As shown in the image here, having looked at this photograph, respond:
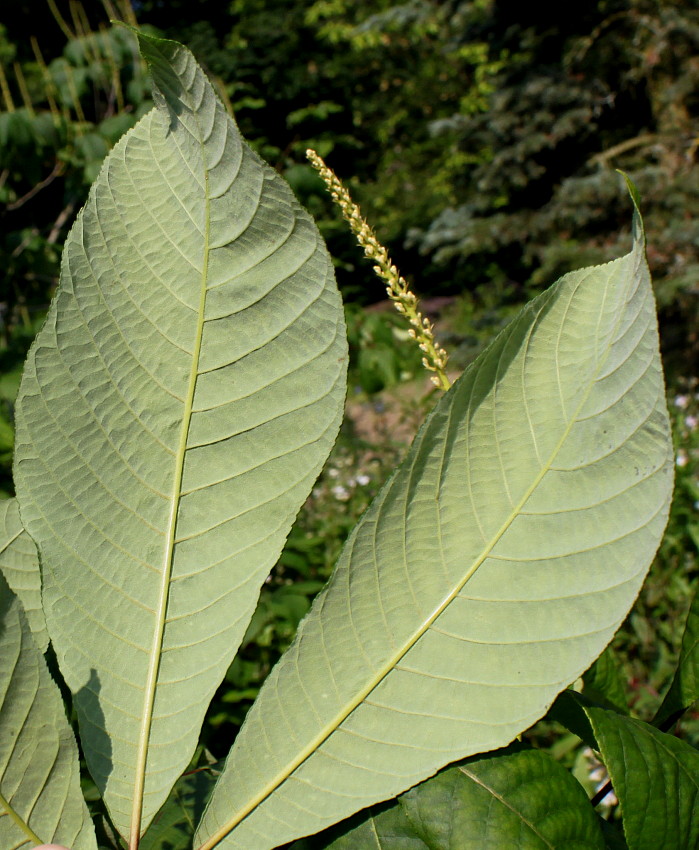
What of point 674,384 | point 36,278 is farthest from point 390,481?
point 674,384

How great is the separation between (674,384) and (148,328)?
4.57 metres

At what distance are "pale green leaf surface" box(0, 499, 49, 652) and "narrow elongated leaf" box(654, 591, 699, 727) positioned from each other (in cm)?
47

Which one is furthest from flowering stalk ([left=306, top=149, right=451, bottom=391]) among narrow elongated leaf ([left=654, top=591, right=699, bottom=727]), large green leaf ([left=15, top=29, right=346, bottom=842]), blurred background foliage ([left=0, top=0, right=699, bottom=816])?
blurred background foliage ([left=0, top=0, right=699, bottom=816])

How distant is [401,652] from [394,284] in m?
0.29

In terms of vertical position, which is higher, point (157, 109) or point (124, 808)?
point (157, 109)

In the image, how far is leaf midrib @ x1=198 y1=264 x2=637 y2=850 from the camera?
1.40 ft

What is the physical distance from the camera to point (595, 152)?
6.04 metres

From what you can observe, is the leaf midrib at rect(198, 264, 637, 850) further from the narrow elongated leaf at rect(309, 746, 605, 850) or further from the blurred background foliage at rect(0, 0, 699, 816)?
the blurred background foliage at rect(0, 0, 699, 816)

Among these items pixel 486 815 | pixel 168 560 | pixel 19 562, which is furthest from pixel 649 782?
pixel 19 562

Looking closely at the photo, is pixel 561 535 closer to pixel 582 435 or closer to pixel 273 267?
pixel 582 435

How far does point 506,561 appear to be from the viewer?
430 mm

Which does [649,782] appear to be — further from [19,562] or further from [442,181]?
[442,181]

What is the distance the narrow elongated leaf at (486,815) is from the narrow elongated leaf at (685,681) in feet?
0.40

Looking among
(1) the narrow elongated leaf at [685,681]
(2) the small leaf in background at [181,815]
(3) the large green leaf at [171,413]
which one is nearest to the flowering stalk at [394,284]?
(3) the large green leaf at [171,413]
